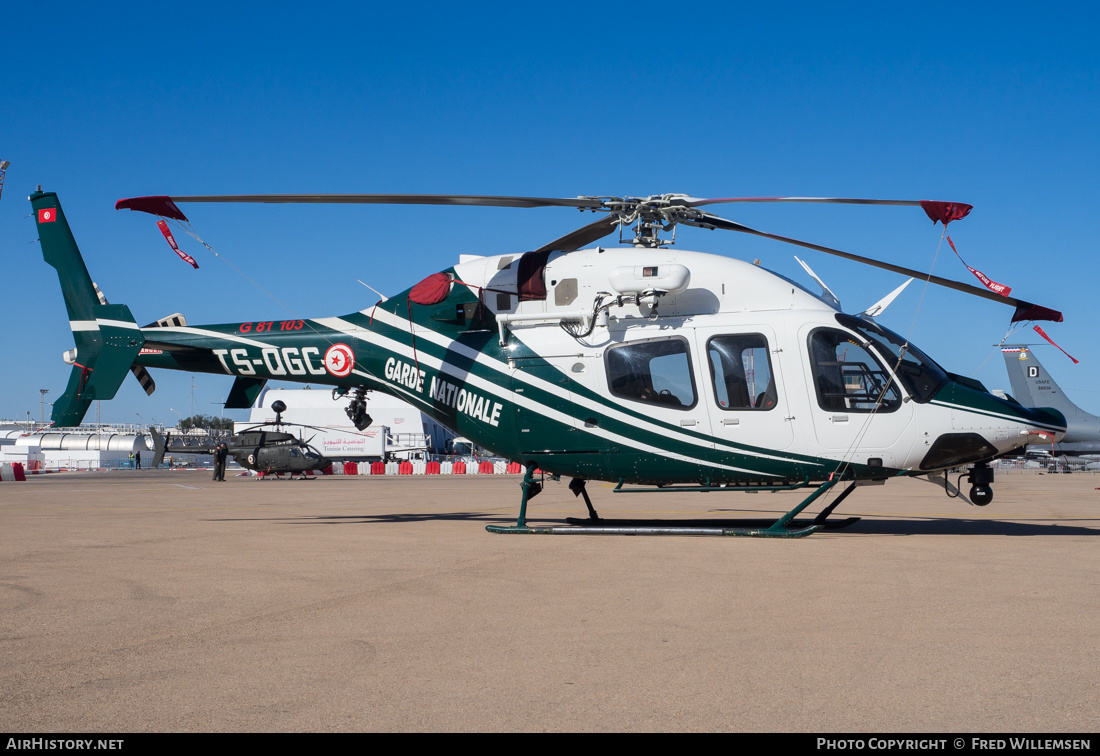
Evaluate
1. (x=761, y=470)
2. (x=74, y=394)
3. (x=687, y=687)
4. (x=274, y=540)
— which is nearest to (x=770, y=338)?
(x=761, y=470)

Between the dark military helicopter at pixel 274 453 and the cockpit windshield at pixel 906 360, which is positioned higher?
the cockpit windshield at pixel 906 360

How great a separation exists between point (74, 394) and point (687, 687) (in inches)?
525

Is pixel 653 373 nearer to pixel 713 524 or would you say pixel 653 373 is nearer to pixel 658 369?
pixel 658 369

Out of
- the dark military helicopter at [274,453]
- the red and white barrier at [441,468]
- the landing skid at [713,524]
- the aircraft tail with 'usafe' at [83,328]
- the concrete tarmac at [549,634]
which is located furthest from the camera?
the red and white barrier at [441,468]

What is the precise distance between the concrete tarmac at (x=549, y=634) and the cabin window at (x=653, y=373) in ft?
6.69

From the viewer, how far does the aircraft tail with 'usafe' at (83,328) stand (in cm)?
1410

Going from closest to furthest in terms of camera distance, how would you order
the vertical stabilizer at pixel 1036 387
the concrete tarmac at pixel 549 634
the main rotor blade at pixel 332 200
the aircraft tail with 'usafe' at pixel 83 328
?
the concrete tarmac at pixel 549 634, the main rotor blade at pixel 332 200, the aircraft tail with 'usafe' at pixel 83 328, the vertical stabilizer at pixel 1036 387

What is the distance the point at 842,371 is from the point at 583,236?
13.3 ft

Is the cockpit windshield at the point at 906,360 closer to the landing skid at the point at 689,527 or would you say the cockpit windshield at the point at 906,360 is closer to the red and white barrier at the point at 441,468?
the landing skid at the point at 689,527

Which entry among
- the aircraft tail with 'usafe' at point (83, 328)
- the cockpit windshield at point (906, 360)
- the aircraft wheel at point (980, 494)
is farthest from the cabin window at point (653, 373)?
the aircraft tail with 'usafe' at point (83, 328)

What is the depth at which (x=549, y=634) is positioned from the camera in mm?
5277

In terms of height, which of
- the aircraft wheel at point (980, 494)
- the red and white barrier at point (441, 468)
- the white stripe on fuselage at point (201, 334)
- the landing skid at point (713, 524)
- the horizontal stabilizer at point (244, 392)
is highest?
the white stripe on fuselage at point (201, 334)
